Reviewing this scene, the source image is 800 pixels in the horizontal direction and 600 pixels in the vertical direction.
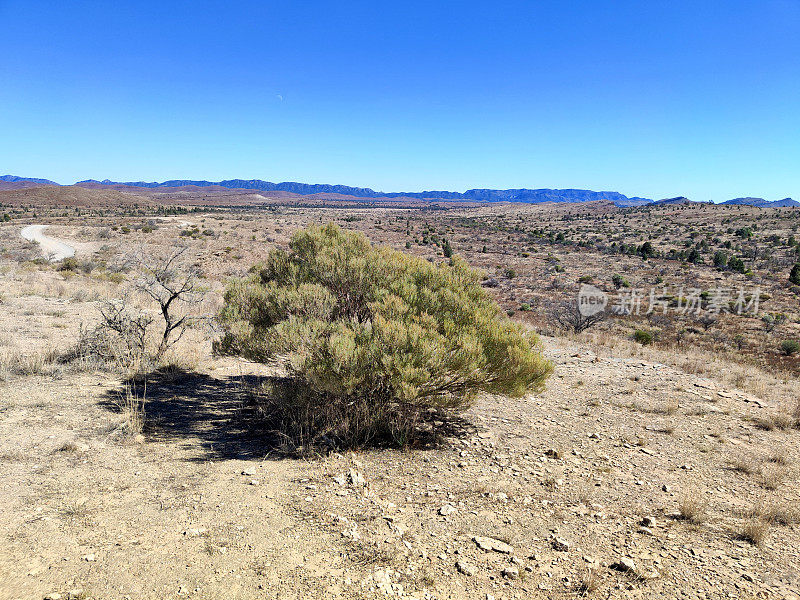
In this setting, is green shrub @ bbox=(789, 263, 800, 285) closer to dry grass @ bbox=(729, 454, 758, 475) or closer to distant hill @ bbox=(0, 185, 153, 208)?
dry grass @ bbox=(729, 454, 758, 475)

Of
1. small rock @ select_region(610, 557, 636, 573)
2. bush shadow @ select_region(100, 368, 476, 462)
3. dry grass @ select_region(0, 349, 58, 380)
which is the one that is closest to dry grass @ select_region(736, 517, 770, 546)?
small rock @ select_region(610, 557, 636, 573)

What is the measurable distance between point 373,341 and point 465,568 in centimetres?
275

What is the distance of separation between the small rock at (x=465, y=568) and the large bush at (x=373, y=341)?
6.14 feet

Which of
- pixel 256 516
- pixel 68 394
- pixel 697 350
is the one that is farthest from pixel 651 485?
pixel 697 350

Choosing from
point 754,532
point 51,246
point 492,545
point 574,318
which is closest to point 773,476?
point 754,532

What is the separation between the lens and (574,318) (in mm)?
17859

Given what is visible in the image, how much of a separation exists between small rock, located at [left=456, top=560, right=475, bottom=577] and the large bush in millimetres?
1872

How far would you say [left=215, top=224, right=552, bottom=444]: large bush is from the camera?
541 centimetres

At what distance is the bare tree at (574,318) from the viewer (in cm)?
1741

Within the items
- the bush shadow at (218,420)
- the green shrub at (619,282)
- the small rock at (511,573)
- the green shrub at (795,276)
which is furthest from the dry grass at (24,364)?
the green shrub at (795,276)

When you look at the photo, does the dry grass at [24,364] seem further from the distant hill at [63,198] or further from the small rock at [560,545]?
the distant hill at [63,198]

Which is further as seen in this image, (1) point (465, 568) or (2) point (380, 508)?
(2) point (380, 508)

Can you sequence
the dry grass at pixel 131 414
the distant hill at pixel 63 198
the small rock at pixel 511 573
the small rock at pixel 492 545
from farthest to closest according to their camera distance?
1. the distant hill at pixel 63 198
2. the dry grass at pixel 131 414
3. the small rock at pixel 492 545
4. the small rock at pixel 511 573

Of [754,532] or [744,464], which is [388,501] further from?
[744,464]
